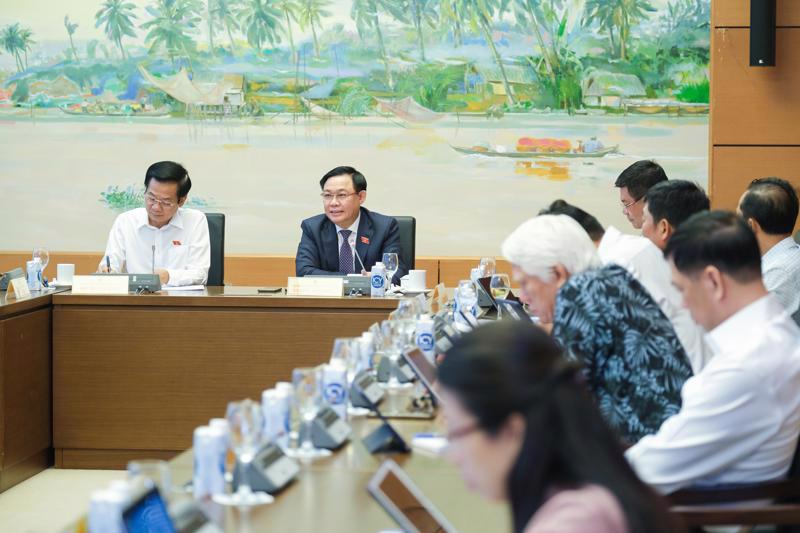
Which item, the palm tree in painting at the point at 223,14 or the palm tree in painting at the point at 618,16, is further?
the palm tree in painting at the point at 223,14

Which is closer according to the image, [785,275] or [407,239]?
[785,275]

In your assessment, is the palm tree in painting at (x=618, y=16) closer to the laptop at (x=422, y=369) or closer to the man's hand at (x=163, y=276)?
the man's hand at (x=163, y=276)

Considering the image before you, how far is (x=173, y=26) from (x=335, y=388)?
5.44 metres

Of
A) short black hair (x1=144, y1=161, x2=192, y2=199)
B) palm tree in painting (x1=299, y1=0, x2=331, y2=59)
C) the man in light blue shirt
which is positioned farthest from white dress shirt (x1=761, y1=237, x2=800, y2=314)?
palm tree in painting (x1=299, y1=0, x2=331, y2=59)

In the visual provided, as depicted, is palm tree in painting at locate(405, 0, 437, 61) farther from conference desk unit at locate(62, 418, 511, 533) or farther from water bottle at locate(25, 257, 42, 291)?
conference desk unit at locate(62, 418, 511, 533)

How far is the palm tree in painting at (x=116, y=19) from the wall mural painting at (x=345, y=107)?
0.01 m

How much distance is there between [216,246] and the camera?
5727 millimetres

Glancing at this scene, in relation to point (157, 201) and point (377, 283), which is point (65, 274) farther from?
point (377, 283)

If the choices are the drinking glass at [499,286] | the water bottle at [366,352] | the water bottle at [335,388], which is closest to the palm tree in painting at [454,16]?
the drinking glass at [499,286]

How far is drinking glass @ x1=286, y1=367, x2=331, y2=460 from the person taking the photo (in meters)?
2.31

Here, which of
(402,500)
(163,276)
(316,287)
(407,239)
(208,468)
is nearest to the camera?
(208,468)

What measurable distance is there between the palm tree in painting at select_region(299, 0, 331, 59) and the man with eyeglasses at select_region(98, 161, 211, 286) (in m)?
2.14

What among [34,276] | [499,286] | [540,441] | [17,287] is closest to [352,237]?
[499,286]

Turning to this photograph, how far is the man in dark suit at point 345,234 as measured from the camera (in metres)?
5.71
